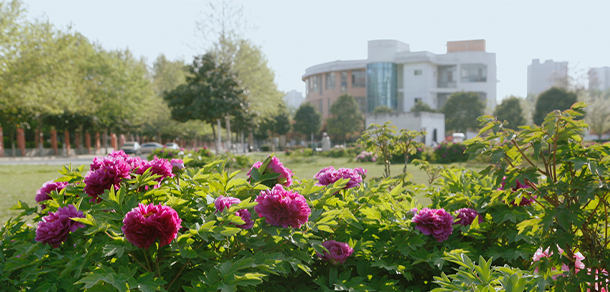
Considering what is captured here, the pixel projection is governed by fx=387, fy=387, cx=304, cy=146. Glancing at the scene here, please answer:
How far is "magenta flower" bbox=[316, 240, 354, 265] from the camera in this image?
6.42ft

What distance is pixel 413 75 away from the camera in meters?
67.6

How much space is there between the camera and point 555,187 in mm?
1570

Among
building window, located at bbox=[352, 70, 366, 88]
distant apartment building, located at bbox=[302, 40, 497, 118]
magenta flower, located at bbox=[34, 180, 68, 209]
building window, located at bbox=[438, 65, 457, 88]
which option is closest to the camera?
magenta flower, located at bbox=[34, 180, 68, 209]

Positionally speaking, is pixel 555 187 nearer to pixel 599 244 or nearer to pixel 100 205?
pixel 599 244

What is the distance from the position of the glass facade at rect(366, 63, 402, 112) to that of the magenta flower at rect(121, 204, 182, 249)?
67419 millimetres

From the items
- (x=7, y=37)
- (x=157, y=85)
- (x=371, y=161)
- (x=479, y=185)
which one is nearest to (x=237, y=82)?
(x=371, y=161)

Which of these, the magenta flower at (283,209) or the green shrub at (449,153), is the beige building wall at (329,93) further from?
the magenta flower at (283,209)

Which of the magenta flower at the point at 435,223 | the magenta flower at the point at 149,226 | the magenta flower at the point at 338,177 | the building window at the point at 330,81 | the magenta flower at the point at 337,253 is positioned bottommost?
the magenta flower at the point at 337,253

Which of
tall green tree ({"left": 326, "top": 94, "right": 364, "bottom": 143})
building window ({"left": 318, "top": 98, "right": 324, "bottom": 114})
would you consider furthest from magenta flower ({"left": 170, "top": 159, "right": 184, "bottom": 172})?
building window ({"left": 318, "top": 98, "right": 324, "bottom": 114})

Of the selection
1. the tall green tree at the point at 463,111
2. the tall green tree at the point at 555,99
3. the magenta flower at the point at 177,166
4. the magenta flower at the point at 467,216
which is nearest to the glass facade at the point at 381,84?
the tall green tree at the point at 463,111

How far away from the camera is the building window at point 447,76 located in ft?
232

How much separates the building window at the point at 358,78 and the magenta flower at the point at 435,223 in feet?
244

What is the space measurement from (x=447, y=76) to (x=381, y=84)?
13676mm

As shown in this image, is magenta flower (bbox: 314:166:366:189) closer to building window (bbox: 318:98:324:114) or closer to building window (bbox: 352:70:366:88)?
building window (bbox: 352:70:366:88)
